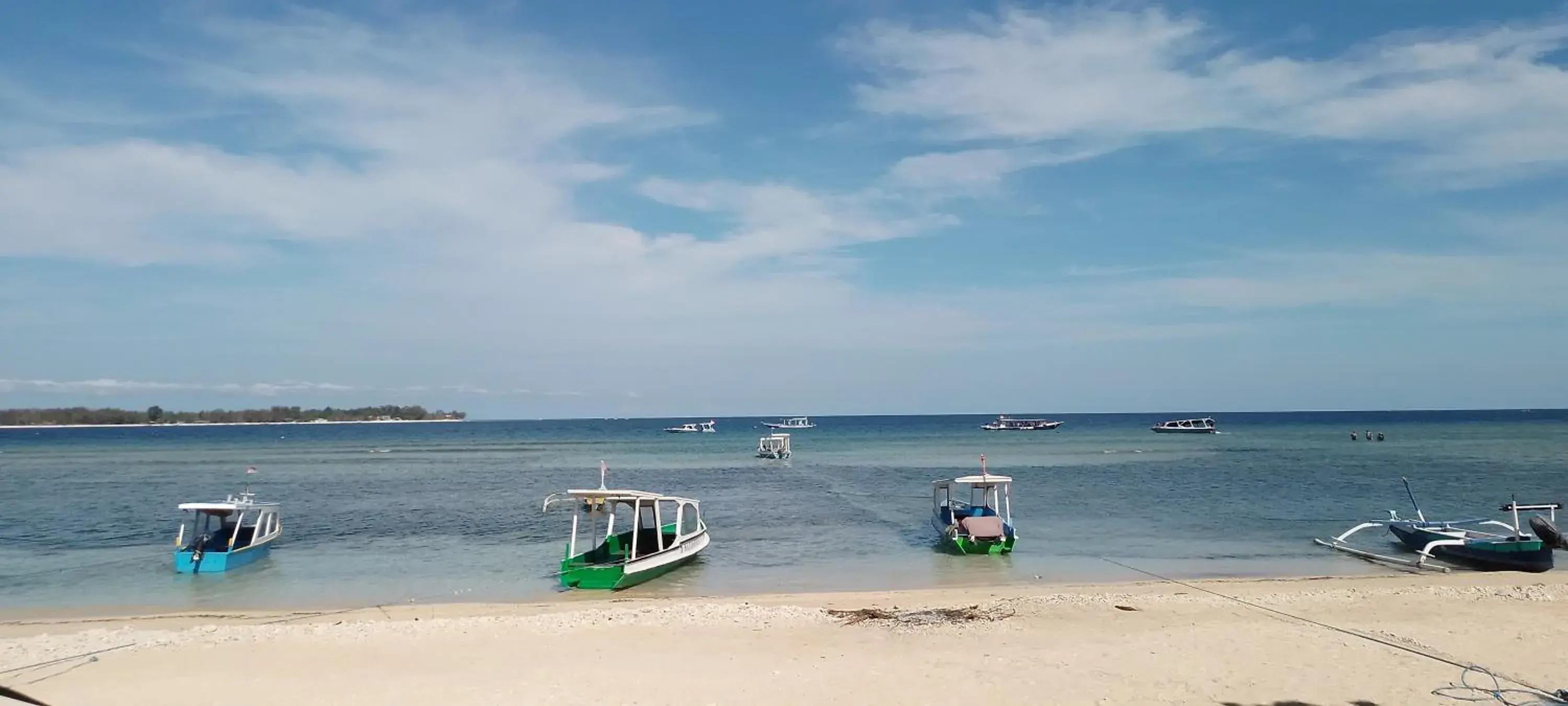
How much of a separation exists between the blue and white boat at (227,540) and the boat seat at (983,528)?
18946mm

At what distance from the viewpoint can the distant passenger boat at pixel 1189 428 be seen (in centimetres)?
12112

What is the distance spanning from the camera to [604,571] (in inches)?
858

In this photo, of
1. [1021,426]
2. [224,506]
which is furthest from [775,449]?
[1021,426]

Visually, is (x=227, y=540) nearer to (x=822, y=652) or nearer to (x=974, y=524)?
(x=822, y=652)

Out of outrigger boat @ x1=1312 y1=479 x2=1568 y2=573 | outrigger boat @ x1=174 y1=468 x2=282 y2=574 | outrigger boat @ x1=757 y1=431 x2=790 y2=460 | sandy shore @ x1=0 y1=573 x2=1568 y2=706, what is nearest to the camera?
sandy shore @ x1=0 y1=573 x2=1568 y2=706

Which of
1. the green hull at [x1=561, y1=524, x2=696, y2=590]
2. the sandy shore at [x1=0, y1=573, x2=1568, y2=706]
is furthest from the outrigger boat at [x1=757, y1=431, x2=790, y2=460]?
the sandy shore at [x1=0, y1=573, x2=1568, y2=706]

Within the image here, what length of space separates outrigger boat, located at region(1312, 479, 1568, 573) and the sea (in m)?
1.48

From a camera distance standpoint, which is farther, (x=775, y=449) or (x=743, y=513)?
(x=775, y=449)

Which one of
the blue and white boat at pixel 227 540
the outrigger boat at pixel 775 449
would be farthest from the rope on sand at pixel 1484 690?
the outrigger boat at pixel 775 449

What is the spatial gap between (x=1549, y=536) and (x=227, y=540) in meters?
33.8

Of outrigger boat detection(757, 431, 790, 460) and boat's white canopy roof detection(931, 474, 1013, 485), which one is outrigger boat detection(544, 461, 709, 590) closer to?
boat's white canopy roof detection(931, 474, 1013, 485)

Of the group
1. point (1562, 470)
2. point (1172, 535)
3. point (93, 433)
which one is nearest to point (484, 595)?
point (1172, 535)

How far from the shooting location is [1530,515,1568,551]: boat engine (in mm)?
24422

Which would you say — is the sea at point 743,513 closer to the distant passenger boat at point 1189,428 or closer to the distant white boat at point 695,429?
the distant passenger boat at point 1189,428
